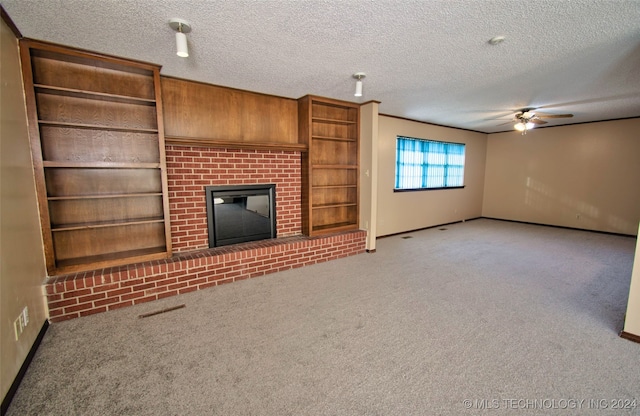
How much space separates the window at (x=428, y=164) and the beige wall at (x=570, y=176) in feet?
4.32

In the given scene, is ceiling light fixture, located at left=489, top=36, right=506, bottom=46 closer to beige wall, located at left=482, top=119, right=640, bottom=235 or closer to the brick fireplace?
the brick fireplace

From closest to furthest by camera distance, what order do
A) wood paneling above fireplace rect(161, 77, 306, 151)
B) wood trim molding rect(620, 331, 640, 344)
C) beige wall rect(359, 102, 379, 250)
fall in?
wood trim molding rect(620, 331, 640, 344) → wood paneling above fireplace rect(161, 77, 306, 151) → beige wall rect(359, 102, 379, 250)

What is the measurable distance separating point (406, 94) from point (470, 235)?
3.51 meters

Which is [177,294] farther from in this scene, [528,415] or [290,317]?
[528,415]

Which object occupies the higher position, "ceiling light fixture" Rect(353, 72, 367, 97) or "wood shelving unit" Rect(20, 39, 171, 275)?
"ceiling light fixture" Rect(353, 72, 367, 97)

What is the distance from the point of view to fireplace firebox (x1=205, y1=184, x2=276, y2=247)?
363 cm

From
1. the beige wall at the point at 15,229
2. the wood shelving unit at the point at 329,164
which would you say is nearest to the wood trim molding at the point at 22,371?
the beige wall at the point at 15,229

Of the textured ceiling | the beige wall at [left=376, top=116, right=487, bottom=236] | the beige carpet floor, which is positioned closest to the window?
the beige wall at [left=376, top=116, right=487, bottom=236]

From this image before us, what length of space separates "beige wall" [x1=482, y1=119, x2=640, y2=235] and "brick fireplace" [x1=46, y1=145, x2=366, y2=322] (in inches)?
205

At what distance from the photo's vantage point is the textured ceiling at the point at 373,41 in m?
1.88

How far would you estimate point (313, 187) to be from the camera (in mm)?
4418

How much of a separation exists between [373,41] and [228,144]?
2061 mm

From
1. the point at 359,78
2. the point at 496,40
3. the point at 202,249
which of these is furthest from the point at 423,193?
the point at 202,249

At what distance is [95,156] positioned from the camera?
114 inches
